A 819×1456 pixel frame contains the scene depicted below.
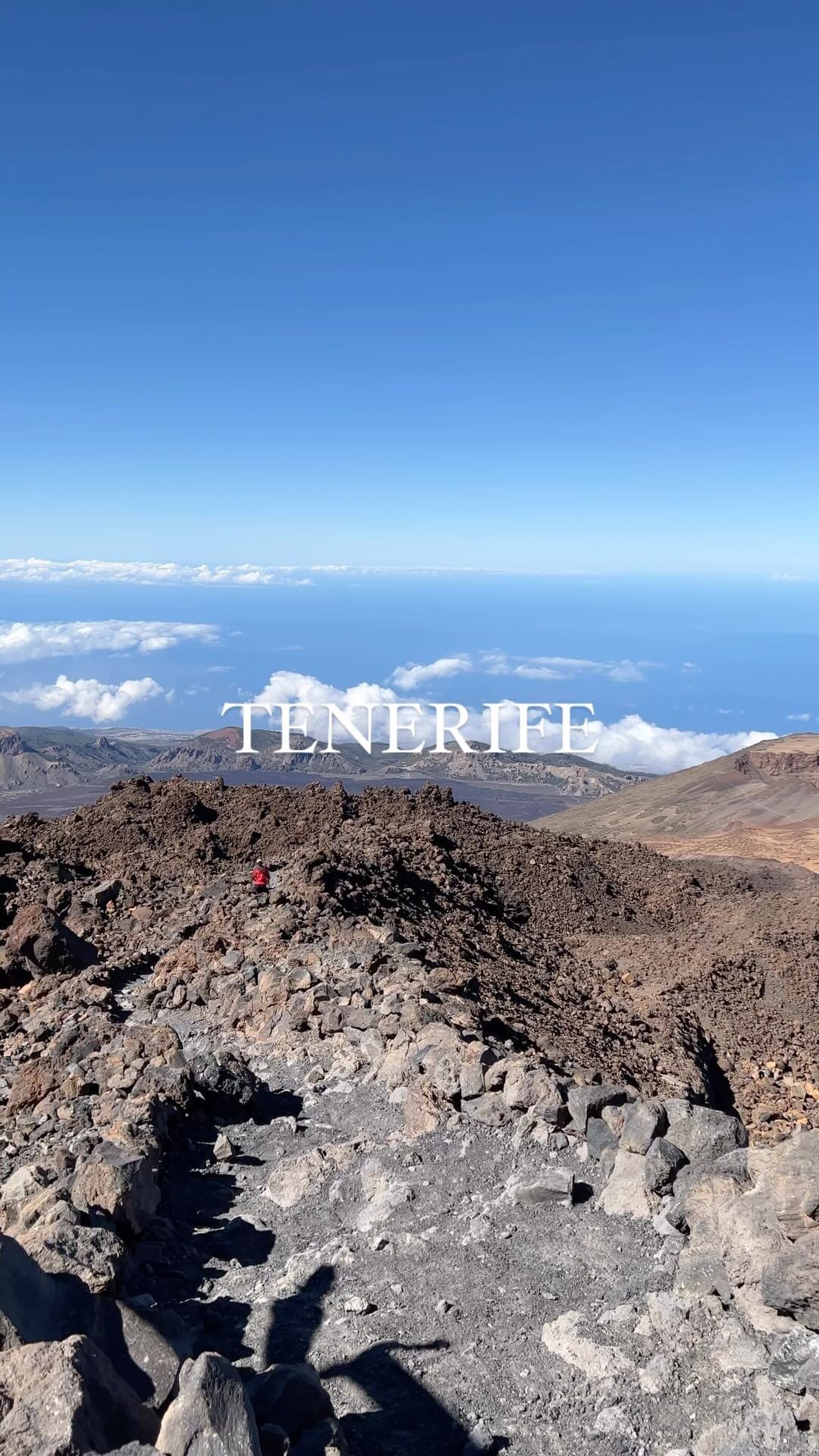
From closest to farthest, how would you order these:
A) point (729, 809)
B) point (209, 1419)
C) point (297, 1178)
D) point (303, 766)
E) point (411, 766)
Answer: point (209, 1419) < point (297, 1178) < point (729, 809) < point (303, 766) < point (411, 766)

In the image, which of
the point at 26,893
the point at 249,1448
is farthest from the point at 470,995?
the point at 26,893

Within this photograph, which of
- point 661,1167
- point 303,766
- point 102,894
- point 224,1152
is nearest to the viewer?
point 661,1167

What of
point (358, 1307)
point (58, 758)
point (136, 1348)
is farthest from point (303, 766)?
point (136, 1348)

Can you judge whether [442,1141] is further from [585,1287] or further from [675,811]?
[675,811]

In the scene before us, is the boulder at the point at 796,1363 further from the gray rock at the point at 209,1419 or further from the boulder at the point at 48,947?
the boulder at the point at 48,947

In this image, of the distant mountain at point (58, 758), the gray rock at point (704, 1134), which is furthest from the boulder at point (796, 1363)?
the distant mountain at point (58, 758)

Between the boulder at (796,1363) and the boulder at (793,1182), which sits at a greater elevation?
the boulder at (793,1182)

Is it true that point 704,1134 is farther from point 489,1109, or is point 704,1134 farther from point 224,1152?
point 224,1152
